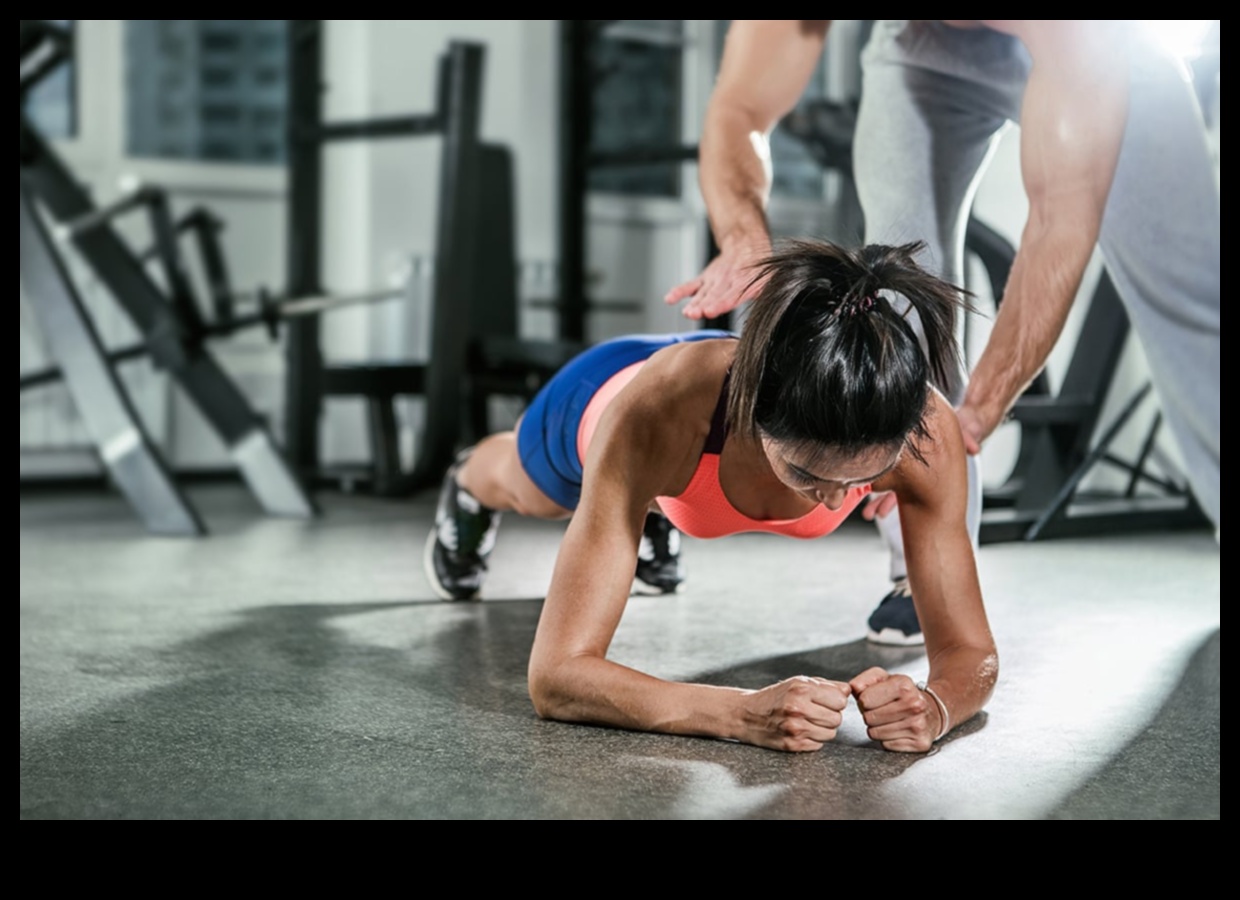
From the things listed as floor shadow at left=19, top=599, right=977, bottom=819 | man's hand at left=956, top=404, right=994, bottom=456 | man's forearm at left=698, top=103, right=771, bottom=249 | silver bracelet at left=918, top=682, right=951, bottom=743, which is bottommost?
floor shadow at left=19, top=599, right=977, bottom=819

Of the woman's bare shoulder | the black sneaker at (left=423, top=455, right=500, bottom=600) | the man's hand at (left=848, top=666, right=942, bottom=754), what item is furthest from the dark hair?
the black sneaker at (left=423, top=455, right=500, bottom=600)

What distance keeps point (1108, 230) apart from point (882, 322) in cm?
69

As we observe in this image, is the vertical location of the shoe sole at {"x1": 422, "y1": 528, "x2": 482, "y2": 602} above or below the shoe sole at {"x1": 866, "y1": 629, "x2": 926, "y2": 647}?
below

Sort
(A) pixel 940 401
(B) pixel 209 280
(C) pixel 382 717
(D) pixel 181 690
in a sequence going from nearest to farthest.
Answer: (A) pixel 940 401, (C) pixel 382 717, (D) pixel 181 690, (B) pixel 209 280

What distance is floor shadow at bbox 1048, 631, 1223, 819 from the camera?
4.05ft

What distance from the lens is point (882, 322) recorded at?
1.20m

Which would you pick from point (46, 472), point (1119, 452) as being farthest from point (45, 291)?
point (1119, 452)

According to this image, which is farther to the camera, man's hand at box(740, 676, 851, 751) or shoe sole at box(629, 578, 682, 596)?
shoe sole at box(629, 578, 682, 596)

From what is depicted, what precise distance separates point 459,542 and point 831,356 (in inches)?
49.2

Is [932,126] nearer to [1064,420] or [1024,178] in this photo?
[1024,178]

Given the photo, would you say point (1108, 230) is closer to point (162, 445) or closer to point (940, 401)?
point (940, 401)

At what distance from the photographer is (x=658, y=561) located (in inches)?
95.1

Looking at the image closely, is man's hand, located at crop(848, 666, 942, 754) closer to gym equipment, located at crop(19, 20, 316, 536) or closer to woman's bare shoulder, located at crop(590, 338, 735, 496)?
woman's bare shoulder, located at crop(590, 338, 735, 496)

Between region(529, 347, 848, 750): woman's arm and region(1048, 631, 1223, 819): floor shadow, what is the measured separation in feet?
0.83
